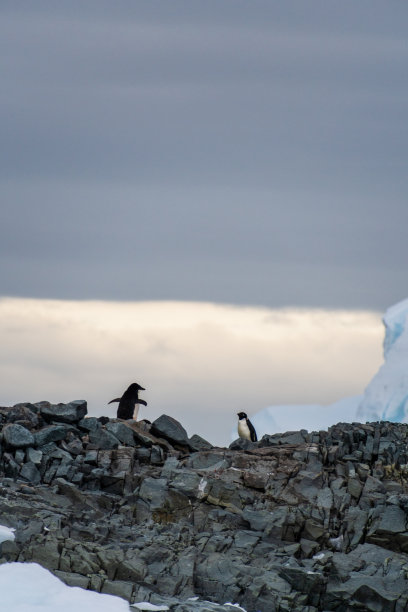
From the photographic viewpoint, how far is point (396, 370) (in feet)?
212

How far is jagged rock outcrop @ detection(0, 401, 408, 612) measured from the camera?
1747 cm

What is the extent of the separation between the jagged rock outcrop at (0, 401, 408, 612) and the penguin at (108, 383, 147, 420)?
5.76 m

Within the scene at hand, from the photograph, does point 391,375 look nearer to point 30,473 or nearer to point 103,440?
point 103,440

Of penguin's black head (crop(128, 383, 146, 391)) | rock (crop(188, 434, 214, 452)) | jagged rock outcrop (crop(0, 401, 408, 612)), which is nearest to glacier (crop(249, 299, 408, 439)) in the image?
penguin's black head (crop(128, 383, 146, 391))

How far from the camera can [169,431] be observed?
2619 cm

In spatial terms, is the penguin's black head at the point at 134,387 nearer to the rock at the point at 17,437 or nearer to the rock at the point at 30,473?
the rock at the point at 17,437

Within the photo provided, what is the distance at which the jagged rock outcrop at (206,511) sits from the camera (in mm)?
17469

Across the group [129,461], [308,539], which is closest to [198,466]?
[129,461]

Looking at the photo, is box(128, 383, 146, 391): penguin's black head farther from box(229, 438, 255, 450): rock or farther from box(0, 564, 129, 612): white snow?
box(0, 564, 129, 612): white snow

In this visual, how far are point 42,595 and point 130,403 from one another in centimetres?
1666

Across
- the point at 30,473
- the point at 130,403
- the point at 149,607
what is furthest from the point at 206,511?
the point at 130,403

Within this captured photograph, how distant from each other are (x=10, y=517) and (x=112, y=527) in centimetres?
208

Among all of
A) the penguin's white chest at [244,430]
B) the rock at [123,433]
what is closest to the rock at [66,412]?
the rock at [123,433]

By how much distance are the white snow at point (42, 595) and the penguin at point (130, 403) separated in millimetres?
15692
